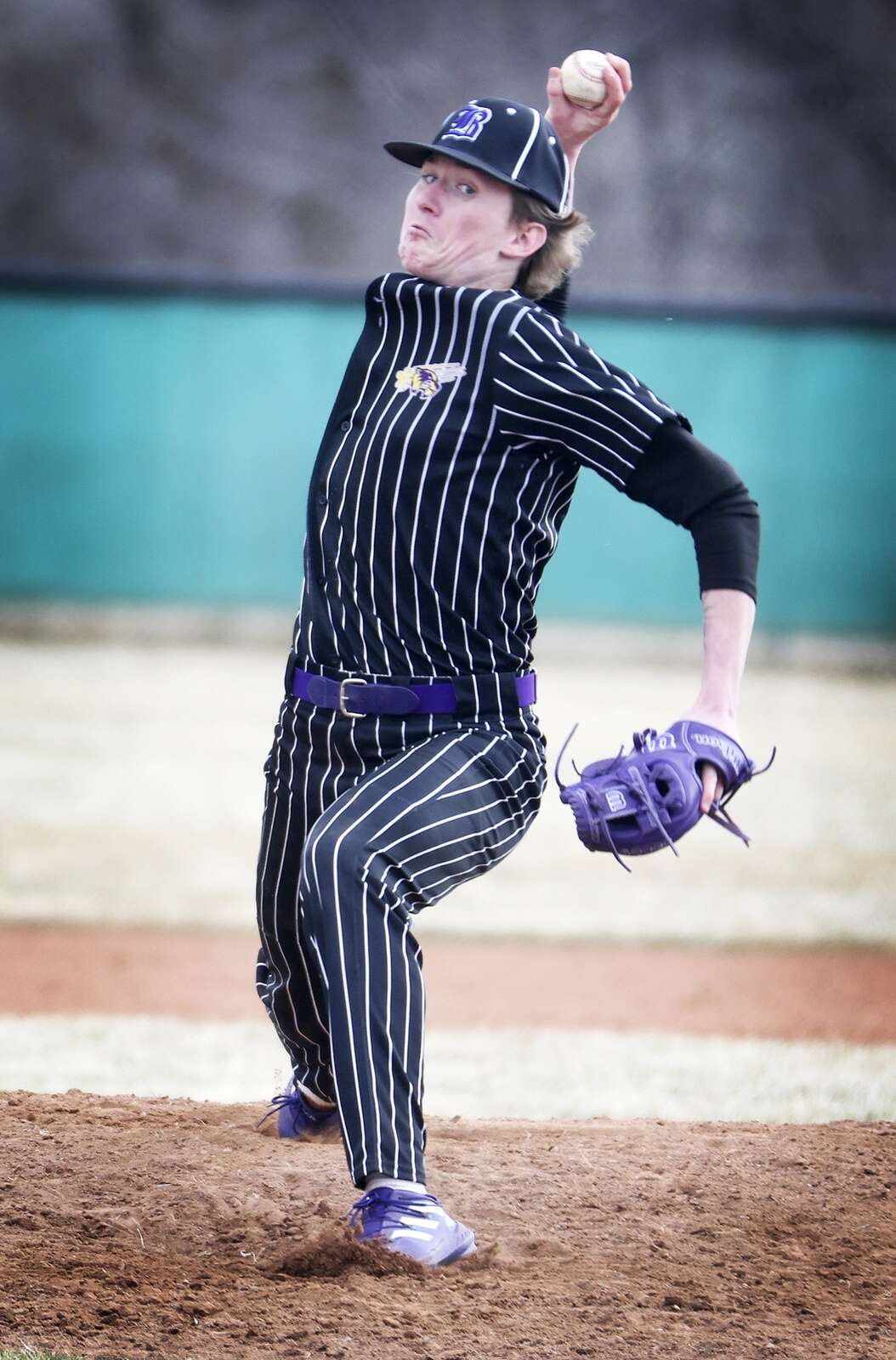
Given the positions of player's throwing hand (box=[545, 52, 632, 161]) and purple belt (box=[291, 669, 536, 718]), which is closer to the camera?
purple belt (box=[291, 669, 536, 718])

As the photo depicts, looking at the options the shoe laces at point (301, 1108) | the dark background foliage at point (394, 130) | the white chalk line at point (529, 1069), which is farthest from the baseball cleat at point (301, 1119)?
the dark background foliage at point (394, 130)

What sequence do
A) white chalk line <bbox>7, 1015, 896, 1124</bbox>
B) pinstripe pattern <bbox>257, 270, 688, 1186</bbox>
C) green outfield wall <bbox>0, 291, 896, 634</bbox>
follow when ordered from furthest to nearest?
green outfield wall <bbox>0, 291, 896, 634</bbox>, white chalk line <bbox>7, 1015, 896, 1124</bbox>, pinstripe pattern <bbox>257, 270, 688, 1186</bbox>

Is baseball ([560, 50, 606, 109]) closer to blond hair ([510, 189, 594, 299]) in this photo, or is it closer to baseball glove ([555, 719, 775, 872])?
blond hair ([510, 189, 594, 299])

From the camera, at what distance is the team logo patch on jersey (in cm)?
295

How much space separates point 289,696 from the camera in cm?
316

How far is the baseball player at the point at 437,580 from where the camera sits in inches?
109

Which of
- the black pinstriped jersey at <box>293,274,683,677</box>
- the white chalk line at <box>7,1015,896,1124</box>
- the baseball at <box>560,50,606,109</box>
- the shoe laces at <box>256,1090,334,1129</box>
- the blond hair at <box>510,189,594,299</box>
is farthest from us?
the white chalk line at <box>7,1015,896,1124</box>

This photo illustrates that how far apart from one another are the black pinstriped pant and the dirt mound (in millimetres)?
261

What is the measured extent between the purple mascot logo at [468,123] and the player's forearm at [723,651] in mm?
920

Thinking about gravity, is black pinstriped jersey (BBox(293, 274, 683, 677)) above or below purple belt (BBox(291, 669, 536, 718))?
above

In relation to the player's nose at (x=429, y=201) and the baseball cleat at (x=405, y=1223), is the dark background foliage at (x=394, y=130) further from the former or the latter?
the baseball cleat at (x=405, y=1223)

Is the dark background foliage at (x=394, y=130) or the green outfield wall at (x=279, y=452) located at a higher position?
the dark background foliage at (x=394, y=130)

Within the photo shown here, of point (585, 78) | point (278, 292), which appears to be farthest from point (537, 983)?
point (278, 292)

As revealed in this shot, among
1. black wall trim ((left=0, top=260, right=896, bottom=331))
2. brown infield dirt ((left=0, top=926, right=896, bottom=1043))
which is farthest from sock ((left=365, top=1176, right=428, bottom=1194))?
black wall trim ((left=0, top=260, right=896, bottom=331))
